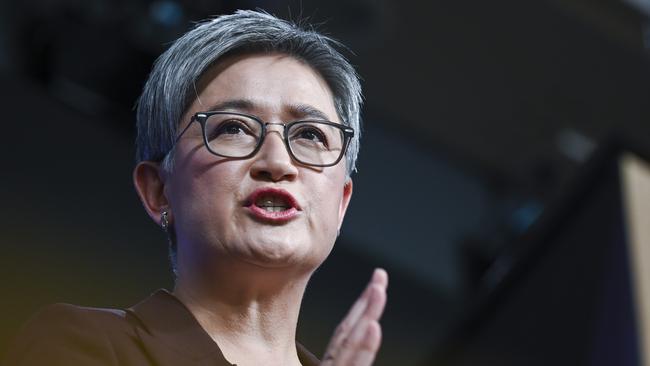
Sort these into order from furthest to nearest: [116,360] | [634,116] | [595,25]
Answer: [634,116] → [595,25] → [116,360]

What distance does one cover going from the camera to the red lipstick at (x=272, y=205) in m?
0.87

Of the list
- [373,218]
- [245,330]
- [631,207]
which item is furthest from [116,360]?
[373,218]

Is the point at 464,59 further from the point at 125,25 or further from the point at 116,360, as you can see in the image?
the point at 116,360

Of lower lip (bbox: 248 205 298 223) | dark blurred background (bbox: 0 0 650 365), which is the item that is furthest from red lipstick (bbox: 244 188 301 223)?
dark blurred background (bbox: 0 0 650 365)

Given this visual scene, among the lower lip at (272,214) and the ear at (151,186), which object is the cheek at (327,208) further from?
the ear at (151,186)

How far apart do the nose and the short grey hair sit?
0.10m

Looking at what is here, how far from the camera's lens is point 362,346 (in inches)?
30.9

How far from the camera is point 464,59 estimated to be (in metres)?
4.22

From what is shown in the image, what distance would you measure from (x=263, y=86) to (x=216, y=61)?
0.06 metres

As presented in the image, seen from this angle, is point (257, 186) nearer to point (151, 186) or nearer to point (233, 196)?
point (233, 196)

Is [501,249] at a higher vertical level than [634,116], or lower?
lower

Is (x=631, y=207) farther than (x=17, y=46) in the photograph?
No

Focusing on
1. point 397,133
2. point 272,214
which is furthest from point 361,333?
point 397,133

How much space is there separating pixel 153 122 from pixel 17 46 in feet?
8.00
